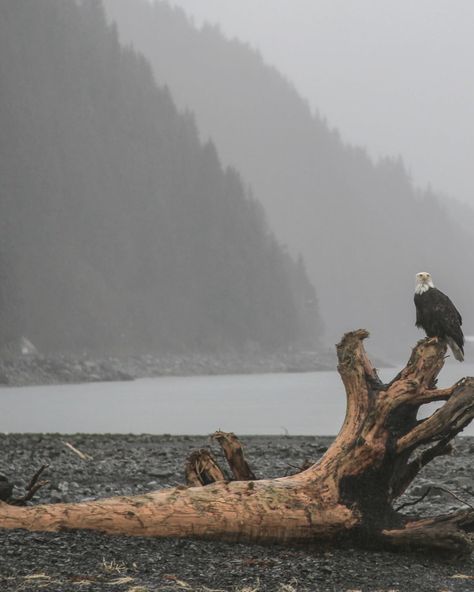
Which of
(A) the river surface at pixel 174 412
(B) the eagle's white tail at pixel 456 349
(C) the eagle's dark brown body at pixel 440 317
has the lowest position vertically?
(A) the river surface at pixel 174 412

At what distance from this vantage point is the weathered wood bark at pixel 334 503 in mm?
9422

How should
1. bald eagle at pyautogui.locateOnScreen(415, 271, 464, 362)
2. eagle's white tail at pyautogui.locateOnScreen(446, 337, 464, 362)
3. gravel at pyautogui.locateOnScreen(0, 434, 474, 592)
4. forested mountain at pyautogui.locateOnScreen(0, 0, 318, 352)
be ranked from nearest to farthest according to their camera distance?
1. gravel at pyautogui.locateOnScreen(0, 434, 474, 592)
2. bald eagle at pyautogui.locateOnScreen(415, 271, 464, 362)
3. eagle's white tail at pyautogui.locateOnScreen(446, 337, 464, 362)
4. forested mountain at pyautogui.locateOnScreen(0, 0, 318, 352)

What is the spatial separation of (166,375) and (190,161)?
54328 mm

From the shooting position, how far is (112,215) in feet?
465

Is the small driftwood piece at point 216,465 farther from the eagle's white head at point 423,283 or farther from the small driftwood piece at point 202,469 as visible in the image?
the eagle's white head at point 423,283

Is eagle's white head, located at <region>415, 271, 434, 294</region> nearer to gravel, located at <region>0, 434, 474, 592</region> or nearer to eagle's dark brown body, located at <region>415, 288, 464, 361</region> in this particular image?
eagle's dark brown body, located at <region>415, 288, 464, 361</region>

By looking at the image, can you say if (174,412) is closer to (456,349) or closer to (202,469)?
(456,349)

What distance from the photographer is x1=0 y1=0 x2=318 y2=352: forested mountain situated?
12425 cm

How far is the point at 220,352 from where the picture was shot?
444 feet

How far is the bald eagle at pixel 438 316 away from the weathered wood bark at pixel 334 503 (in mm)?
5289

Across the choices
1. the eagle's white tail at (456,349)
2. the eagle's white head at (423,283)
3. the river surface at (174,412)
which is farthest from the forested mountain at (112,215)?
the eagle's white tail at (456,349)

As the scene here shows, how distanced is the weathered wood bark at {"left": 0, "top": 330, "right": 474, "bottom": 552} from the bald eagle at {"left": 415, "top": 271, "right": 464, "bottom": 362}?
5.29 metres

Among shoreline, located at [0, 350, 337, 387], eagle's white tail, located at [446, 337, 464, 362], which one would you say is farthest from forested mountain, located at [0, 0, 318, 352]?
eagle's white tail, located at [446, 337, 464, 362]

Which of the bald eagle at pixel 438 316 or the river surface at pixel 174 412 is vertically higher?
the bald eagle at pixel 438 316
